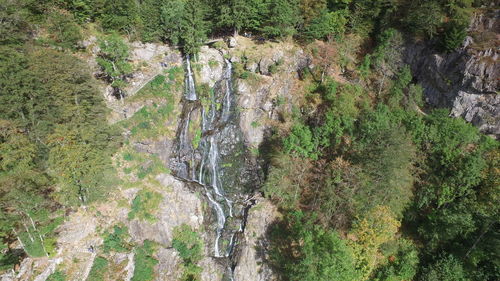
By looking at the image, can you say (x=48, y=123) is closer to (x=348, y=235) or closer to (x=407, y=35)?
(x=348, y=235)

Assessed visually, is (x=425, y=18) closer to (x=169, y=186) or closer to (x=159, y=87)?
(x=159, y=87)

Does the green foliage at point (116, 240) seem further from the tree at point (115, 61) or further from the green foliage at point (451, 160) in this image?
the green foliage at point (451, 160)

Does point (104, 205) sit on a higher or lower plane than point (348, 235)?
lower

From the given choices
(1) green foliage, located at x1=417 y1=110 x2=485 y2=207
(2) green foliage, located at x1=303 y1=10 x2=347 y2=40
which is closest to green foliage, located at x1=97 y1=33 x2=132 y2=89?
(2) green foliage, located at x1=303 y1=10 x2=347 y2=40

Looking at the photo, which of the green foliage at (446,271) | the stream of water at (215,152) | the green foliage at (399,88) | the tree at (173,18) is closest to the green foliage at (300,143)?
the stream of water at (215,152)

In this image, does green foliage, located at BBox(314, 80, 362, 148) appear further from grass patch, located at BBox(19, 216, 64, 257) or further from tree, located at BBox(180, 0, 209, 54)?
grass patch, located at BBox(19, 216, 64, 257)

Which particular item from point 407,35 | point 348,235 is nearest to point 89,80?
point 348,235

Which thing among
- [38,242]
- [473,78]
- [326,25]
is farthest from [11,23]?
[473,78]
